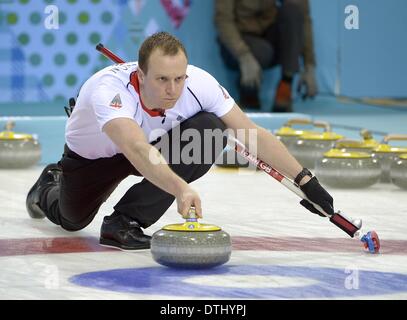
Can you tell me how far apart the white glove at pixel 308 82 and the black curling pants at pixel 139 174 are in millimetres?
4586

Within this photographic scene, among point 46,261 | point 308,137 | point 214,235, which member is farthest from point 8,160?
point 214,235

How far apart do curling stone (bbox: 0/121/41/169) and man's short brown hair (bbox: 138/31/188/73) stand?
283 cm

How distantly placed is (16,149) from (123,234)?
2.52 metres

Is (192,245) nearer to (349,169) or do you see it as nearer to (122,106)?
(122,106)

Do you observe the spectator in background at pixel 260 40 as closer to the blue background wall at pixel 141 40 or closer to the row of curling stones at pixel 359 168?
the blue background wall at pixel 141 40

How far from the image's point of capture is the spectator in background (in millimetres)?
7688

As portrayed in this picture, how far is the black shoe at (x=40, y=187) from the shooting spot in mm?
4109

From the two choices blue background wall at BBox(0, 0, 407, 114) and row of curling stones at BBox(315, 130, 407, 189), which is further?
blue background wall at BBox(0, 0, 407, 114)

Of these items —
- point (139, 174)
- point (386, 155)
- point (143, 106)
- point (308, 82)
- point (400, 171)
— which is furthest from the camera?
point (308, 82)

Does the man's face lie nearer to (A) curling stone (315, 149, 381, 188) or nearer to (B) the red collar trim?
(B) the red collar trim

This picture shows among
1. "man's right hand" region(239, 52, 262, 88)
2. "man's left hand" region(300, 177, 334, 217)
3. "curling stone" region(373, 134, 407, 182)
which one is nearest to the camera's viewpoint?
"man's left hand" region(300, 177, 334, 217)

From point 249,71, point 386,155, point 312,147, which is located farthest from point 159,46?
point 249,71

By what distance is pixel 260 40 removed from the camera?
7.86 m

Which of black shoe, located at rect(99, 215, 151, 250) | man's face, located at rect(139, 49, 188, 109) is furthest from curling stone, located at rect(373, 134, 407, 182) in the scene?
man's face, located at rect(139, 49, 188, 109)
